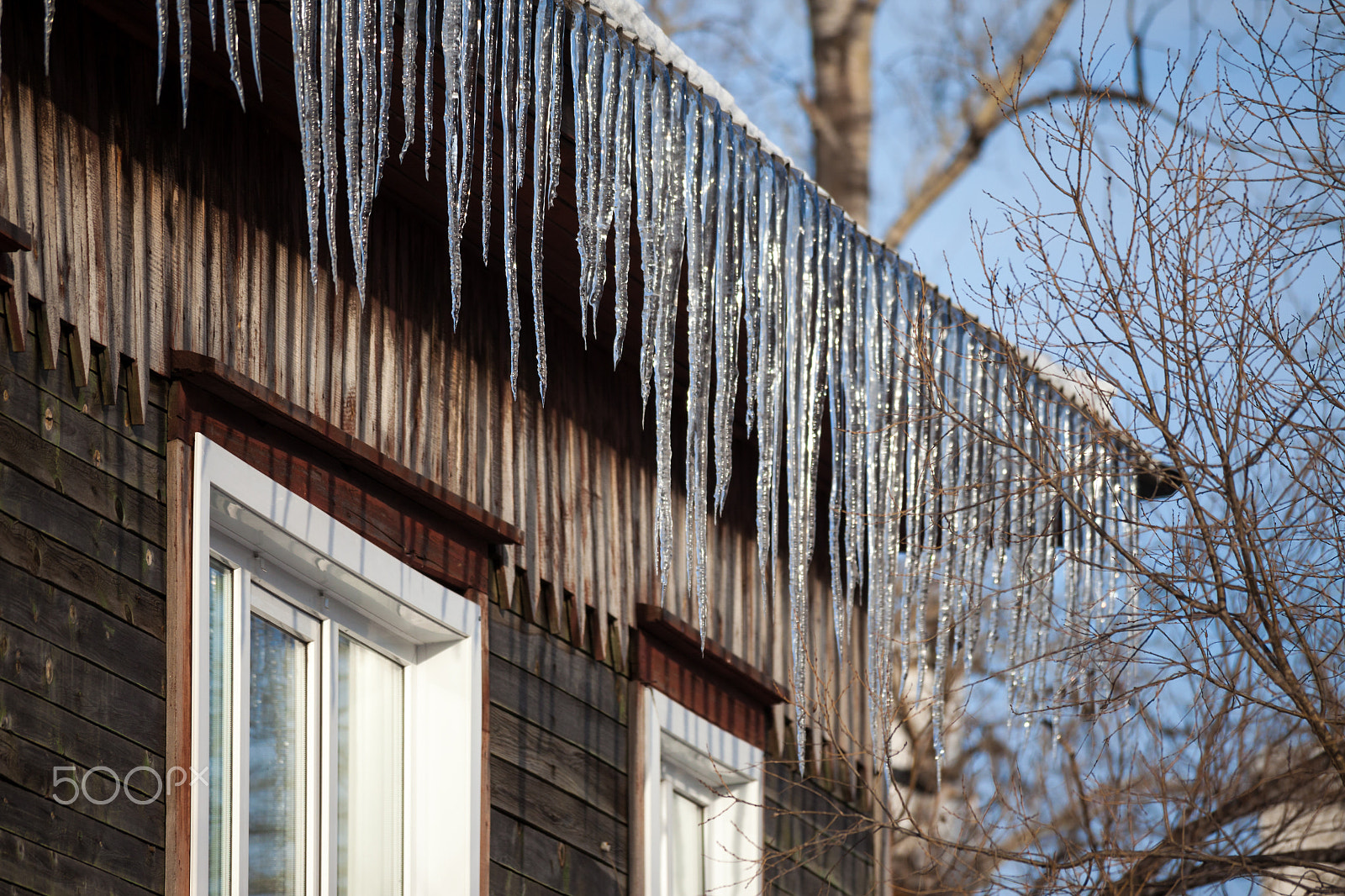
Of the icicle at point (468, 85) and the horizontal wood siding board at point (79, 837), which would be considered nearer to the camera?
the horizontal wood siding board at point (79, 837)

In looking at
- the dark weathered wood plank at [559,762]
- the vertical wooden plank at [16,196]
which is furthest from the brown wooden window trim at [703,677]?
the vertical wooden plank at [16,196]

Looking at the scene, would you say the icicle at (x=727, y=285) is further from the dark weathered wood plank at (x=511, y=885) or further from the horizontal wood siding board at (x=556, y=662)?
the dark weathered wood plank at (x=511, y=885)

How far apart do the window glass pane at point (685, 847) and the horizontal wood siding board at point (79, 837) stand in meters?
2.49

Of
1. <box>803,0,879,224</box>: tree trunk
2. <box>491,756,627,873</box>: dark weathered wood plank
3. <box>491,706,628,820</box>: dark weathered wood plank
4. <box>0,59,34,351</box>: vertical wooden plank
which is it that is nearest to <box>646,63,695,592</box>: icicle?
<box>491,706,628,820</box>: dark weathered wood plank

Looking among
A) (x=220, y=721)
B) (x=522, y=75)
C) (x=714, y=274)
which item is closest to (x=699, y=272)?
(x=714, y=274)

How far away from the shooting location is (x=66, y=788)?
135 inches

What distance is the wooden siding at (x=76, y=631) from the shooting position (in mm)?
3357

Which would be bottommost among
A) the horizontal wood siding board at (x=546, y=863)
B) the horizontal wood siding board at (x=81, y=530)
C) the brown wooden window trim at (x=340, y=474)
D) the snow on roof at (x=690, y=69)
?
the horizontal wood siding board at (x=546, y=863)

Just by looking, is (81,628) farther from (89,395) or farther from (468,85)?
(468,85)

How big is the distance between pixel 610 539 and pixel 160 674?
6.93 feet

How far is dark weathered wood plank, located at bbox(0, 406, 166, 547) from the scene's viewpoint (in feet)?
11.4

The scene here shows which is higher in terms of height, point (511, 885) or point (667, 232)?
point (667, 232)

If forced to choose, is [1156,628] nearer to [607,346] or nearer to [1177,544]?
[1177,544]

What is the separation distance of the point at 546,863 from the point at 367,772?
27.2 inches
